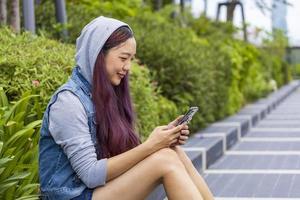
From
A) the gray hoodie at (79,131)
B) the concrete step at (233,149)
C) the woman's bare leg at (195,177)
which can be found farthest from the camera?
the concrete step at (233,149)

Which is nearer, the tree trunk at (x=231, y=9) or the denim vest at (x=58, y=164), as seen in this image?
the denim vest at (x=58, y=164)

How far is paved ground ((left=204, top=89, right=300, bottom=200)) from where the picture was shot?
6.61 meters

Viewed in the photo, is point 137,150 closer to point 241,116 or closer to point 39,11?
point 39,11

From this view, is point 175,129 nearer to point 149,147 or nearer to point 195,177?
point 149,147

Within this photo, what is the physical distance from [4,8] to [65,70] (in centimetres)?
266

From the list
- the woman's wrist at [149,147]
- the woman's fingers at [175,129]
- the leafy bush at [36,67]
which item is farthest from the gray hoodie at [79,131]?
the leafy bush at [36,67]

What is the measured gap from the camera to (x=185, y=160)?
4223 mm

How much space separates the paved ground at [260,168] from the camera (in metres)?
6.61

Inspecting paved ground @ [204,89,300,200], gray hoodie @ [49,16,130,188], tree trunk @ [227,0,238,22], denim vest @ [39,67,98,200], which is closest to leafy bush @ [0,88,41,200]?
denim vest @ [39,67,98,200]

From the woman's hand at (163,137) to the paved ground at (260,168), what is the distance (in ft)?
8.08

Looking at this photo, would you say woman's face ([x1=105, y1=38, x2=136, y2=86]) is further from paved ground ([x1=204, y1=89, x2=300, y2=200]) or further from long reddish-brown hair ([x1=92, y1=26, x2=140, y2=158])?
paved ground ([x1=204, y1=89, x2=300, y2=200])

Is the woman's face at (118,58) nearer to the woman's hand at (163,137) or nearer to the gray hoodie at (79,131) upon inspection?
the gray hoodie at (79,131)

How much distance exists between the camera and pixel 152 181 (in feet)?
12.9

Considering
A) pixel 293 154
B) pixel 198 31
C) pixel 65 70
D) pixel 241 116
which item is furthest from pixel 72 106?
pixel 198 31
